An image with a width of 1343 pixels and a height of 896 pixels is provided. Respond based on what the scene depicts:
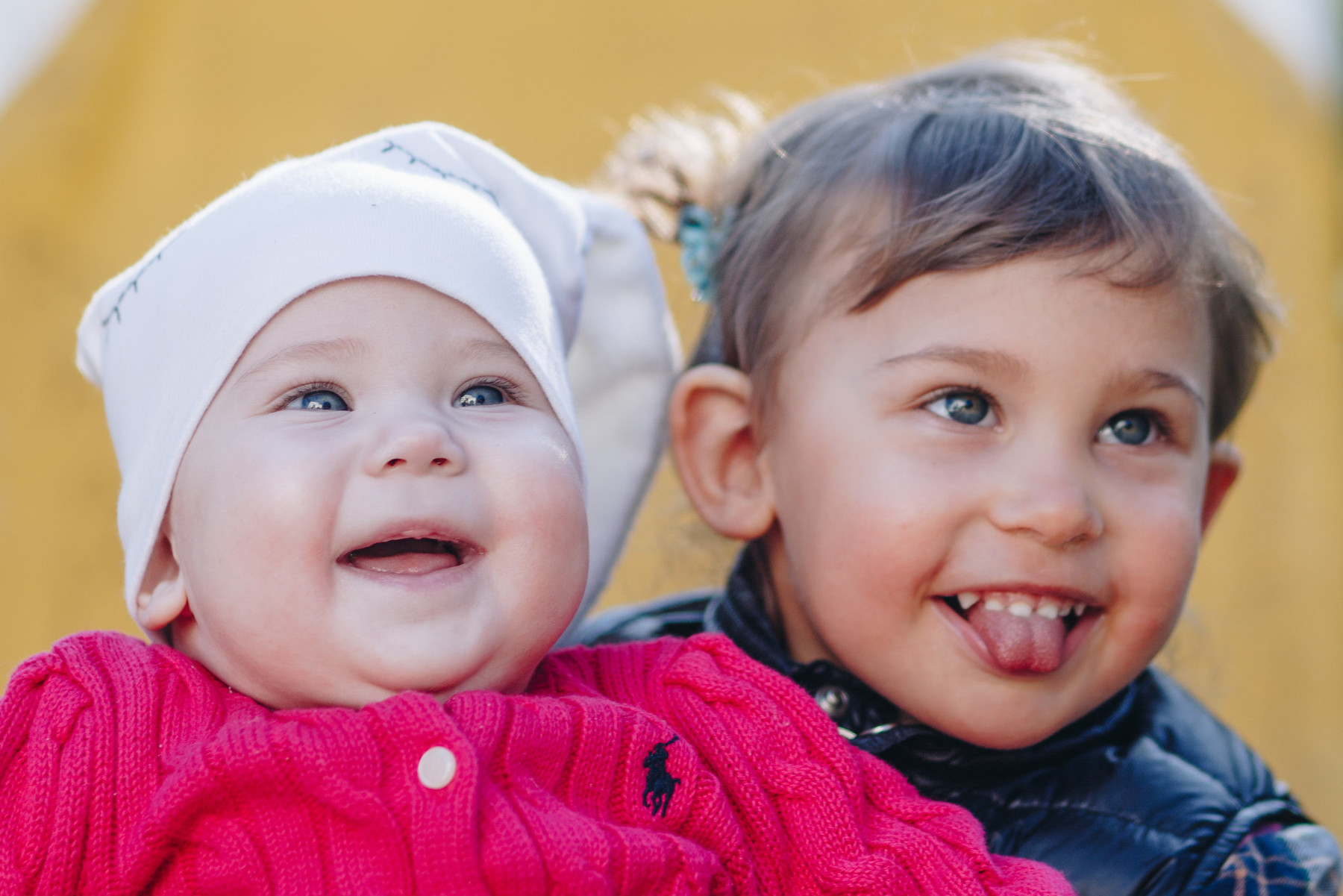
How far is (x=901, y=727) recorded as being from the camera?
1.54 meters

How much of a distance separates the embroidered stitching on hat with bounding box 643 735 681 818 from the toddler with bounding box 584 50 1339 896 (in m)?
0.41

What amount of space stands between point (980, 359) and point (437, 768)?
80 centimetres

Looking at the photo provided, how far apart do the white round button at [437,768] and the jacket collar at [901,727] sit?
0.63m

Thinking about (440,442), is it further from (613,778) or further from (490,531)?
(613,778)

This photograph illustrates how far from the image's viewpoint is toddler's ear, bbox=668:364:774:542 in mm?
1761

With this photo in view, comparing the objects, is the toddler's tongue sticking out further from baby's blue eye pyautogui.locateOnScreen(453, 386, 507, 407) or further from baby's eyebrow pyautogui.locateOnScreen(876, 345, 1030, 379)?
baby's blue eye pyautogui.locateOnScreen(453, 386, 507, 407)

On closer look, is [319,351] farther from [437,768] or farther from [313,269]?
[437,768]

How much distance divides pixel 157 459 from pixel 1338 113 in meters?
3.06

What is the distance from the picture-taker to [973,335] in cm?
148

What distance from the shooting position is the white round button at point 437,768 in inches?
40.8

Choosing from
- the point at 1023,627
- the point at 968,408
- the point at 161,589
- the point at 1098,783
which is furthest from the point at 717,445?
the point at 161,589

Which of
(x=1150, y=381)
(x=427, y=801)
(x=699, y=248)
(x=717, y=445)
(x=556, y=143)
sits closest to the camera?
(x=427, y=801)

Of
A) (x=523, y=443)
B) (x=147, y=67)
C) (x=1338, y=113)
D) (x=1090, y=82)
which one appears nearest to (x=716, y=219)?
(x=1090, y=82)

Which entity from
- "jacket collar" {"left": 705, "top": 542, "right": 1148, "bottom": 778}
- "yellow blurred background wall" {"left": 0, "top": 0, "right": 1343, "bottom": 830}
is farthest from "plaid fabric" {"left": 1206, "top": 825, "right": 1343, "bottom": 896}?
"yellow blurred background wall" {"left": 0, "top": 0, "right": 1343, "bottom": 830}
